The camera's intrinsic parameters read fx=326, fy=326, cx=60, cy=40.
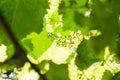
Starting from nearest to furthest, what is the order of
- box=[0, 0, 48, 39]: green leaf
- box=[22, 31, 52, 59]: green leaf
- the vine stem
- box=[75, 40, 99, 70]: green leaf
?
the vine stem < box=[0, 0, 48, 39]: green leaf < box=[22, 31, 52, 59]: green leaf < box=[75, 40, 99, 70]: green leaf

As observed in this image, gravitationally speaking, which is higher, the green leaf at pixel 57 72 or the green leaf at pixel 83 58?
the green leaf at pixel 83 58

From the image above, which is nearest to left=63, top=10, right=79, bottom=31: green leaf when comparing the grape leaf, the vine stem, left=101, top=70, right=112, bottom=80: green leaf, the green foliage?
the green foliage

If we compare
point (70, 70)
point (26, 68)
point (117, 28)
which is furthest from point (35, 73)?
point (117, 28)

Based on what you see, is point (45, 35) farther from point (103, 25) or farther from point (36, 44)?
point (103, 25)

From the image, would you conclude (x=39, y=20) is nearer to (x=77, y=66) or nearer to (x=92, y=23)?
(x=92, y=23)

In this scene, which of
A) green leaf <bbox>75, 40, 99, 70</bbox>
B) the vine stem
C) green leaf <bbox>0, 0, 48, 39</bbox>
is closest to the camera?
the vine stem

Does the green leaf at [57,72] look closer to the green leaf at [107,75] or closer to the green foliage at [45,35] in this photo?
the green foliage at [45,35]

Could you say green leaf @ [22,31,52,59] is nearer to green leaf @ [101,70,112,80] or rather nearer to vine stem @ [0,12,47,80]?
vine stem @ [0,12,47,80]

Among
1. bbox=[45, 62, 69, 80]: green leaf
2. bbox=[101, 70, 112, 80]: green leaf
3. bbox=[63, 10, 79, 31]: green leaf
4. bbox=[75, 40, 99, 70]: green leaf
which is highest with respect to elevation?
bbox=[63, 10, 79, 31]: green leaf

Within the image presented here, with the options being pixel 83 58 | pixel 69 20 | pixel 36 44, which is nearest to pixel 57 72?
pixel 36 44

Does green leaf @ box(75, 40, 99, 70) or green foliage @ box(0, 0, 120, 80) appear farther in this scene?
green leaf @ box(75, 40, 99, 70)

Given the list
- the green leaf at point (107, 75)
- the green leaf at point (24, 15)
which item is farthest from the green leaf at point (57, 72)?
the green leaf at point (107, 75)
